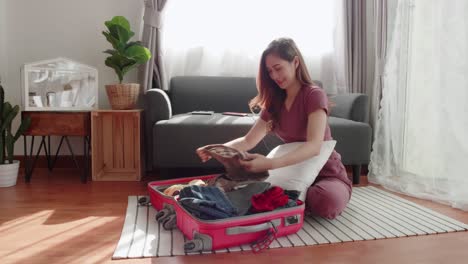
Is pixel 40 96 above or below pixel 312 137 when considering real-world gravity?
above

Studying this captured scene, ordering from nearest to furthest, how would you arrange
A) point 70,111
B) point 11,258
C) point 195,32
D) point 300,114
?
1. point 11,258
2. point 300,114
3. point 70,111
4. point 195,32

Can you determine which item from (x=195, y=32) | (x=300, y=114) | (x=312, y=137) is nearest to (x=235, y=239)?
(x=312, y=137)

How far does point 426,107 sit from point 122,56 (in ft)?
5.96

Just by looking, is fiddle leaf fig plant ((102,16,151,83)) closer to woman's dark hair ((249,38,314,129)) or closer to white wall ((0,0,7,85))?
white wall ((0,0,7,85))

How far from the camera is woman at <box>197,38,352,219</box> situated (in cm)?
145

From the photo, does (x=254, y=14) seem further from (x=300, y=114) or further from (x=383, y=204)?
(x=383, y=204)

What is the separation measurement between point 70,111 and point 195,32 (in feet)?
3.50

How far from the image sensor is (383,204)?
1836 mm

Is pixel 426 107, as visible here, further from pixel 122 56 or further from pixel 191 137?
pixel 122 56

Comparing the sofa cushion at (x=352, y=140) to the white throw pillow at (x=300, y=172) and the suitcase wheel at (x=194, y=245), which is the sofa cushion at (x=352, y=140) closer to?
the white throw pillow at (x=300, y=172)

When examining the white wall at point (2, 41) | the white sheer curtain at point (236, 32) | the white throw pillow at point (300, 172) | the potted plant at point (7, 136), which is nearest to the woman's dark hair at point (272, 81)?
the white throw pillow at point (300, 172)

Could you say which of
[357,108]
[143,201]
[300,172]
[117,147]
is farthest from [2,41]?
[357,108]

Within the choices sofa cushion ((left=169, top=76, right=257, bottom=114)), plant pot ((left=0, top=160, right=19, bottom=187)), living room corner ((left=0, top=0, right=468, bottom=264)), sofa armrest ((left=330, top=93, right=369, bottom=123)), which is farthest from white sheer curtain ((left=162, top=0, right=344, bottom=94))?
plant pot ((left=0, top=160, right=19, bottom=187))

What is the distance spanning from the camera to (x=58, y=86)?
93.4 inches
